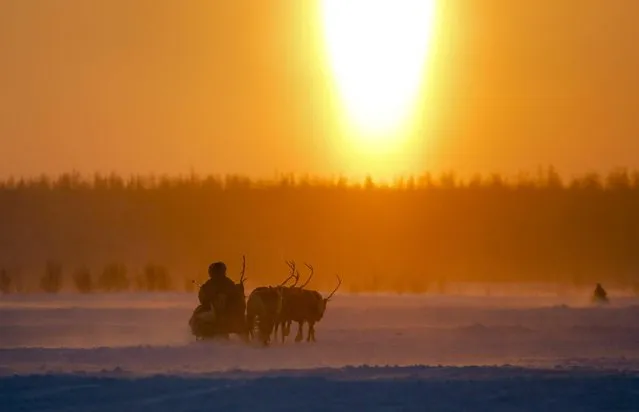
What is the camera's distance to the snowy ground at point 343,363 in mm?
13664

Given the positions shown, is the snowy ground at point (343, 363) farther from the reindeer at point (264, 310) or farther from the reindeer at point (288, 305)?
the reindeer at point (288, 305)

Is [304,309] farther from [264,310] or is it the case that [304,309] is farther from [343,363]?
[343,363]

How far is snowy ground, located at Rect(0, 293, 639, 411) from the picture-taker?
1366cm

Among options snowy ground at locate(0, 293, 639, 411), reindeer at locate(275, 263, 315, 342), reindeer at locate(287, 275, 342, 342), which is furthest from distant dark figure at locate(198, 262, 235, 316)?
reindeer at locate(287, 275, 342, 342)

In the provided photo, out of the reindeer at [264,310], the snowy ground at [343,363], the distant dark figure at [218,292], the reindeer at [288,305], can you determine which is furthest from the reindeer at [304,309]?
the distant dark figure at [218,292]

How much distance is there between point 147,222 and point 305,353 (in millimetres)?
52409

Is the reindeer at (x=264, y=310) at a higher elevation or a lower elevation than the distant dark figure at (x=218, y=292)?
lower

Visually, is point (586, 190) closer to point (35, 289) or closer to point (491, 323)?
point (35, 289)

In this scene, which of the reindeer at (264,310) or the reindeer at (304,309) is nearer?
the reindeer at (264,310)

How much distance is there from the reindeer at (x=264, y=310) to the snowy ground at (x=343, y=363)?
35 centimetres

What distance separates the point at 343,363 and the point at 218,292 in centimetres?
435

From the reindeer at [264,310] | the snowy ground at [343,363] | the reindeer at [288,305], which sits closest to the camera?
the snowy ground at [343,363]

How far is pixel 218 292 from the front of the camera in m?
20.7

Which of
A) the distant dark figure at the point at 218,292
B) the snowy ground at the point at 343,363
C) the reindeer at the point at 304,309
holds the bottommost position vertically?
the snowy ground at the point at 343,363
